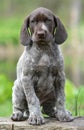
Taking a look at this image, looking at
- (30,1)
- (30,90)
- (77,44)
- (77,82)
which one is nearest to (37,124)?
(30,90)

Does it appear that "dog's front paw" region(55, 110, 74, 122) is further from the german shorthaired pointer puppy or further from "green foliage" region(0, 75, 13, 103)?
"green foliage" region(0, 75, 13, 103)

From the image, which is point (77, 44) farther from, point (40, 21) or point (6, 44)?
point (40, 21)

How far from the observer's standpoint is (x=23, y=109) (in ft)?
25.7

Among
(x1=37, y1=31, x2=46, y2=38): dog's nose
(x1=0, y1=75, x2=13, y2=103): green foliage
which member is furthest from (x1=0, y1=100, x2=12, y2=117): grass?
(x1=37, y1=31, x2=46, y2=38): dog's nose

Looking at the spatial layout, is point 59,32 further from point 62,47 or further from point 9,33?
point 9,33

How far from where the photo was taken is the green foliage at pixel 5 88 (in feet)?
40.7

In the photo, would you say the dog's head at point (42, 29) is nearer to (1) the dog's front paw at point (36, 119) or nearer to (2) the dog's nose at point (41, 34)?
(2) the dog's nose at point (41, 34)

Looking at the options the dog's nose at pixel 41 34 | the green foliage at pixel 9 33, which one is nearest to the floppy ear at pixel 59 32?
the dog's nose at pixel 41 34

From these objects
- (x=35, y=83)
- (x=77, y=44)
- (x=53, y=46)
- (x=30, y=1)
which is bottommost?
(x=35, y=83)

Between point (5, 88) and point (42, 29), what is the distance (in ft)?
17.9

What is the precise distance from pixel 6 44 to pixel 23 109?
30.5m

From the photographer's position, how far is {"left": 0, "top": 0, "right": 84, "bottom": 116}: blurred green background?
486 inches

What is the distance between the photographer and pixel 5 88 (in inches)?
495

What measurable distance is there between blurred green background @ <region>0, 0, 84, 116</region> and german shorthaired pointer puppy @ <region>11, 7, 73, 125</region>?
106 centimetres
